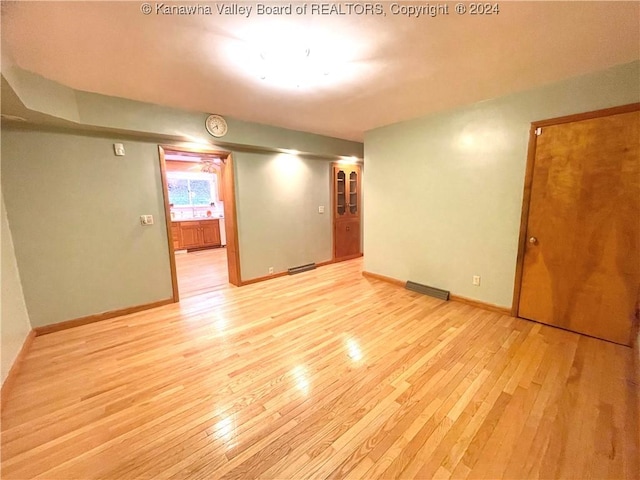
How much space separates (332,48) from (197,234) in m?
6.52

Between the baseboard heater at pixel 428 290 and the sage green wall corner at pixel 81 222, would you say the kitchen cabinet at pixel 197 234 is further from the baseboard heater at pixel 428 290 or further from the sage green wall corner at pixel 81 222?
the baseboard heater at pixel 428 290

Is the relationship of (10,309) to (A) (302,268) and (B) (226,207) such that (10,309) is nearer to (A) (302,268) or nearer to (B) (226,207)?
(B) (226,207)

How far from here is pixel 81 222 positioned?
9.11ft

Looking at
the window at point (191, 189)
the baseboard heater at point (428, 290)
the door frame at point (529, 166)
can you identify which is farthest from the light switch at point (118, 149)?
the window at point (191, 189)

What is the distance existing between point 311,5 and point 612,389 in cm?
319

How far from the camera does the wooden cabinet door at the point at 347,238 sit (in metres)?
5.41

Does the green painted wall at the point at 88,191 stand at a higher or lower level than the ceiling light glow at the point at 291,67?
lower

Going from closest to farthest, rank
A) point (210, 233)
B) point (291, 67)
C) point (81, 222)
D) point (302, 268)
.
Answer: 1. point (291, 67)
2. point (81, 222)
3. point (302, 268)
4. point (210, 233)

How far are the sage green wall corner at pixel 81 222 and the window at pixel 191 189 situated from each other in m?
4.95

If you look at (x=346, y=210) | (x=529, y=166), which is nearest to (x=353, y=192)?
(x=346, y=210)

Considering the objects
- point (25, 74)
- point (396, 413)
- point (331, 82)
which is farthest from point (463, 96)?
point (25, 74)

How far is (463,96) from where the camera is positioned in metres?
2.73

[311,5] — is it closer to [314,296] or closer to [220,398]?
[220,398]

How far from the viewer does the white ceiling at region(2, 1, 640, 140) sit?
1524 mm
